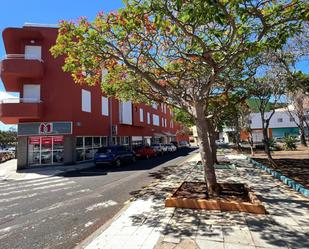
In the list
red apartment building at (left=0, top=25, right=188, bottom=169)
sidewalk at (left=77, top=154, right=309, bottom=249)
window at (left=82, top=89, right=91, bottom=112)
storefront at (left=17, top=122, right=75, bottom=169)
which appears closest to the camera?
sidewalk at (left=77, top=154, right=309, bottom=249)

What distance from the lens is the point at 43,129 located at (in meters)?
21.2

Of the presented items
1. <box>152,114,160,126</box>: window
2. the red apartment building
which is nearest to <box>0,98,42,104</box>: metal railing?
the red apartment building

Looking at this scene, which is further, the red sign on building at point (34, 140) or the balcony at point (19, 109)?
the red sign on building at point (34, 140)

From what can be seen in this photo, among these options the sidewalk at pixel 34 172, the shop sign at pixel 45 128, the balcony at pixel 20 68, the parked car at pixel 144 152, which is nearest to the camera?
the sidewalk at pixel 34 172

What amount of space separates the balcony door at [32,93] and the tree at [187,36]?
12.4m

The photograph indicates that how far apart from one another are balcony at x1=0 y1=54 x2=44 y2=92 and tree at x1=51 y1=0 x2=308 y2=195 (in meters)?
12.1

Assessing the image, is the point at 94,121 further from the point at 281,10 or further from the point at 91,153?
the point at 281,10

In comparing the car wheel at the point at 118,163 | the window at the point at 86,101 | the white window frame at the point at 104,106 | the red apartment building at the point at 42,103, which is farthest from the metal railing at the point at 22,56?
the car wheel at the point at 118,163

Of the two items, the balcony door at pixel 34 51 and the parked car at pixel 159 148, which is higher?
the balcony door at pixel 34 51

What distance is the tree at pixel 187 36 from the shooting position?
5.86m

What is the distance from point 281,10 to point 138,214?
629cm

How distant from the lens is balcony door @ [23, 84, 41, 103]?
2104cm

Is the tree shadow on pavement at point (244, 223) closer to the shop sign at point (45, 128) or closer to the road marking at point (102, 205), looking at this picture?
the road marking at point (102, 205)

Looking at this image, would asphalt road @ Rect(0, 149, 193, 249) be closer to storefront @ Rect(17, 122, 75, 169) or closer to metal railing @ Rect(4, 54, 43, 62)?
storefront @ Rect(17, 122, 75, 169)
